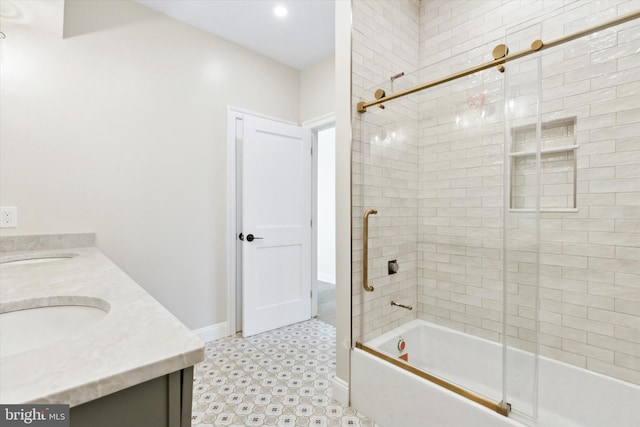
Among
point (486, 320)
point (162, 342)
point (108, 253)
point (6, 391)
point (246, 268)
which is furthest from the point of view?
point (246, 268)

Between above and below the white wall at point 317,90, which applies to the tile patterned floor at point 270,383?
below

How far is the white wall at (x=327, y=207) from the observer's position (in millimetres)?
5230

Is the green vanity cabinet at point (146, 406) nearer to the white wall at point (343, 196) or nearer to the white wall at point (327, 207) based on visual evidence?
the white wall at point (343, 196)

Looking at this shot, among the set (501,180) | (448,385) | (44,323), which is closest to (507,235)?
(501,180)

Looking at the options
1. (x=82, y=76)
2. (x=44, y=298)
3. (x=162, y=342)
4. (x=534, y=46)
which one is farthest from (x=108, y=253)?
(x=534, y=46)

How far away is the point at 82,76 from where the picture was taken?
206 cm

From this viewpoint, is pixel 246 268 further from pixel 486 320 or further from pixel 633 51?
pixel 633 51

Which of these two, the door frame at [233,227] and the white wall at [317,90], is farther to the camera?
the white wall at [317,90]

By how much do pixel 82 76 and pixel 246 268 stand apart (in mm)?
1833

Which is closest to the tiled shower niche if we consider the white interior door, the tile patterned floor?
the tile patterned floor

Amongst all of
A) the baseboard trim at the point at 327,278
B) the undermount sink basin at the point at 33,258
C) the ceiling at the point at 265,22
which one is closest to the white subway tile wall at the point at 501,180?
the ceiling at the point at 265,22

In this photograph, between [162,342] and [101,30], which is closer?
[162,342]

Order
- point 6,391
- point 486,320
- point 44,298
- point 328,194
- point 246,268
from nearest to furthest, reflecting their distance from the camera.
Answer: point 6,391, point 44,298, point 486,320, point 246,268, point 328,194
